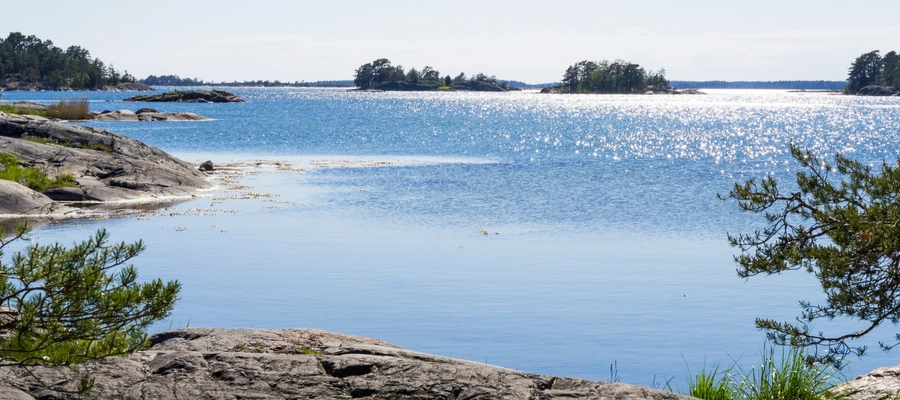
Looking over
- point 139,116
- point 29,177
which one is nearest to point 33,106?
point 139,116

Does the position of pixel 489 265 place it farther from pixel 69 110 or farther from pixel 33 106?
pixel 33 106

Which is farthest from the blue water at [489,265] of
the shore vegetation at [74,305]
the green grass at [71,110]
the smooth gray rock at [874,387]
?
the green grass at [71,110]

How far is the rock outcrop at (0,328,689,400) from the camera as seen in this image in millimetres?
6422

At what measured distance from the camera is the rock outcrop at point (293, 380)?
6.42 meters

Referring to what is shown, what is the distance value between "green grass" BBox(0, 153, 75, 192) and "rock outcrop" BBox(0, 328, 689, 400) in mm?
22923

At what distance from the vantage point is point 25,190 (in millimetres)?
26000

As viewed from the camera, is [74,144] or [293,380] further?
[74,144]

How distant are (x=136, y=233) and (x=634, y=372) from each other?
15.1 metres

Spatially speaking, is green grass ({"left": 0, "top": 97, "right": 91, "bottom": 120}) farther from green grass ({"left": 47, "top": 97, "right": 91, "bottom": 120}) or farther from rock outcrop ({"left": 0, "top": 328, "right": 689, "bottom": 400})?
rock outcrop ({"left": 0, "top": 328, "right": 689, "bottom": 400})

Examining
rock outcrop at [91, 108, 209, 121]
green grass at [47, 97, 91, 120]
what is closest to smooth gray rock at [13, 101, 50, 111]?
green grass at [47, 97, 91, 120]

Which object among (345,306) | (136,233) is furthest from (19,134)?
(345,306)

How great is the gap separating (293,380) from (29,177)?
24578mm

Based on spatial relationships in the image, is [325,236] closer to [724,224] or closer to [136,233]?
[136,233]

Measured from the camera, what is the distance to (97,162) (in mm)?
31047
